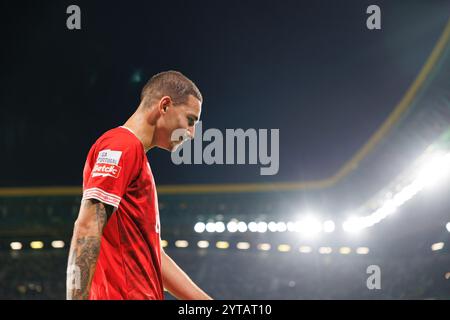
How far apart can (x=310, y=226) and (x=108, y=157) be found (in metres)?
17.1

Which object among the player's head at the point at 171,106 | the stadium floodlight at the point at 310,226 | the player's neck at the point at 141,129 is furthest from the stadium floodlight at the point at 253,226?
the player's neck at the point at 141,129

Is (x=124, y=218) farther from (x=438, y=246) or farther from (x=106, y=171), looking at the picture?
(x=438, y=246)

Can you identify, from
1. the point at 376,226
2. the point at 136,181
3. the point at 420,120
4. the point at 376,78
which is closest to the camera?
the point at 136,181

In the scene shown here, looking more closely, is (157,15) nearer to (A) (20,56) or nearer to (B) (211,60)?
(B) (211,60)

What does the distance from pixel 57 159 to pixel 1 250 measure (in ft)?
11.2

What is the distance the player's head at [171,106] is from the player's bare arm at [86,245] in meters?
0.50

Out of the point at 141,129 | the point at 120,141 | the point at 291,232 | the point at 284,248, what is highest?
the point at 291,232

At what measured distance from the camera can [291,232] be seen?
19594 millimetres

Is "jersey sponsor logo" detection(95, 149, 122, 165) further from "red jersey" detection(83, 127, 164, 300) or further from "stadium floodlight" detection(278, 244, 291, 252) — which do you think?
"stadium floodlight" detection(278, 244, 291, 252)

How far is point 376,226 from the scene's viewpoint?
19922 mm

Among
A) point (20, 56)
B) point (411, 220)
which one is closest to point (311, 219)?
point (411, 220)

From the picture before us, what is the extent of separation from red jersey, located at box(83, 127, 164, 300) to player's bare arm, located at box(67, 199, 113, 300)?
0.05 metres

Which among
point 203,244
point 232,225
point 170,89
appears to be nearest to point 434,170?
point 232,225
